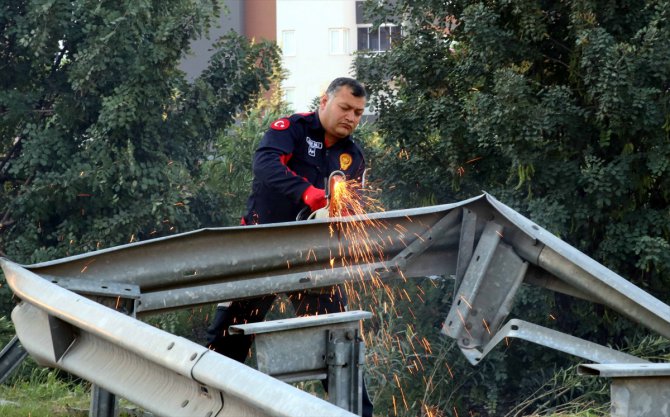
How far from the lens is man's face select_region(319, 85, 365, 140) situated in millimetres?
7383

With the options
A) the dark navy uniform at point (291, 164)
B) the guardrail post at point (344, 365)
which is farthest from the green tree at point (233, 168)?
the guardrail post at point (344, 365)

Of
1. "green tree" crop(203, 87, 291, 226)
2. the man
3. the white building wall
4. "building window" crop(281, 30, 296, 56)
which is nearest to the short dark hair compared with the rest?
the man

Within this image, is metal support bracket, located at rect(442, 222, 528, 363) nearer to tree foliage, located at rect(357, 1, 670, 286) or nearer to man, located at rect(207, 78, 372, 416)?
man, located at rect(207, 78, 372, 416)

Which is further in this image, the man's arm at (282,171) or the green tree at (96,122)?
the green tree at (96,122)

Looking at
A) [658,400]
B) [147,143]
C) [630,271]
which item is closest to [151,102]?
[147,143]

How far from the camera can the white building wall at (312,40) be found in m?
52.2

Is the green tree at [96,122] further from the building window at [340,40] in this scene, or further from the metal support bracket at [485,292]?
the building window at [340,40]

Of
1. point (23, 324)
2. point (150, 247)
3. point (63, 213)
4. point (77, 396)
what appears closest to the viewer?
point (23, 324)

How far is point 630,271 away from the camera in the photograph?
36.3 feet

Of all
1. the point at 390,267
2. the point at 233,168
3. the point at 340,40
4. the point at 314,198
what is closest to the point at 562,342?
the point at 390,267

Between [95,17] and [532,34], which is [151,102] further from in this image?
[532,34]

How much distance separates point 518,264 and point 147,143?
8.73 m

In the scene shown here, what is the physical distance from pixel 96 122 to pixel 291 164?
23.0 feet

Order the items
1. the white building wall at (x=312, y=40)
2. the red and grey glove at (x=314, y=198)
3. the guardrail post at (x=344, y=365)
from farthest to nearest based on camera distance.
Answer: the white building wall at (x=312, y=40), the red and grey glove at (x=314, y=198), the guardrail post at (x=344, y=365)
